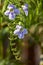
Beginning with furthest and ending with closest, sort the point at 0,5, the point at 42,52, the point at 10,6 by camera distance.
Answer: the point at 0,5
the point at 42,52
the point at 10,6

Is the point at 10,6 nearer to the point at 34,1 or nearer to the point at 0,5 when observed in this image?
the point at 34,1

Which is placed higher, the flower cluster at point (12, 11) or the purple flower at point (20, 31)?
the flower cluster at point (12, 11)

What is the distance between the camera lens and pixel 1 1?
1038 mm

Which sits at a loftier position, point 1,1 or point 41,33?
point 1,1

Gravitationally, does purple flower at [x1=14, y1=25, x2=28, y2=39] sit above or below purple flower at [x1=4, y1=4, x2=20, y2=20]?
below

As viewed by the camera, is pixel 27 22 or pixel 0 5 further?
pixel 0 5

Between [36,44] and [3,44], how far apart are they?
152 mm

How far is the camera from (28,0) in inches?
35.8

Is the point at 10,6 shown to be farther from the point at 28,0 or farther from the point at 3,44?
the point at 3,44

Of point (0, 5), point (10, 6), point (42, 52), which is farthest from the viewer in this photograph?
point (0, 5)

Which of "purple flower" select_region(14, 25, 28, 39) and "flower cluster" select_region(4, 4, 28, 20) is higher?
"flower cluster" select_region(4, 4, 28, 20)

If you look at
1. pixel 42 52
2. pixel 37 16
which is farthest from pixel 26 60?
pixel 37 16

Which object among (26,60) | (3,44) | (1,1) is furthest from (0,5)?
(26,60)

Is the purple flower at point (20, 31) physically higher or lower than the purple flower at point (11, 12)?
lower
